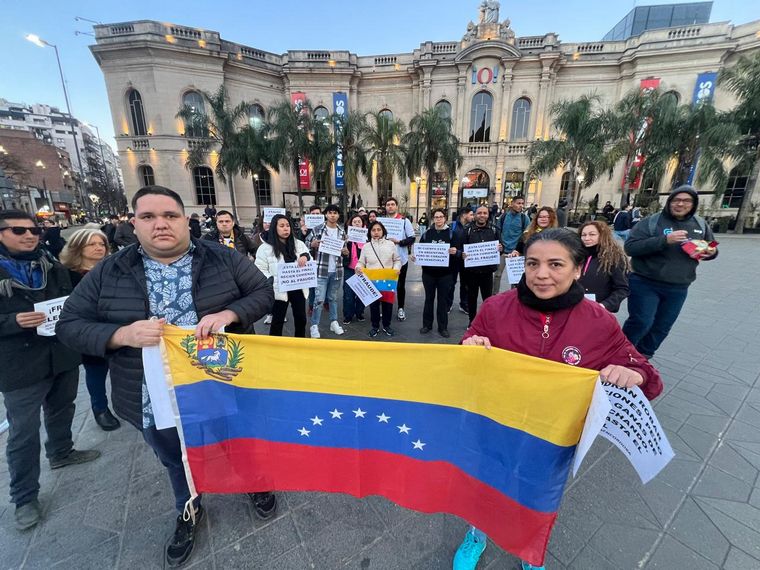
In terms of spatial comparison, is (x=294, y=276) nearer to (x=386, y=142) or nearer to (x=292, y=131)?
(x=386, y=142)

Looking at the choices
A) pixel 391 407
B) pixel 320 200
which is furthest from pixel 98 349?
pixel 320 200

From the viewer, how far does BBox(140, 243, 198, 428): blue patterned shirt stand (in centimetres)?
174

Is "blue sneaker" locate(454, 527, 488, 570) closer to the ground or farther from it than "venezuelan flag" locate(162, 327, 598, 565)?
closer to the ground

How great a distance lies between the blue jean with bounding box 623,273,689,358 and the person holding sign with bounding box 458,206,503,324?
6.04 feet

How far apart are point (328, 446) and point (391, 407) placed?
0.50 m

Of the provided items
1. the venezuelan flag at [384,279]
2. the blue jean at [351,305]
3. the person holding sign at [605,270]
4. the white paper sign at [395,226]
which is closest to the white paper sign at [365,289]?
the venezuelan flag at [384,279]

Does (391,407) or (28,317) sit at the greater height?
(28,317)

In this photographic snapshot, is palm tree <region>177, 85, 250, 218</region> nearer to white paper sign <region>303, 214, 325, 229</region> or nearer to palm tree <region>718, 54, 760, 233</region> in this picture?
white paper sign <region>303, 214, 325, 229</region>

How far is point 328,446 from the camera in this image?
1852mm

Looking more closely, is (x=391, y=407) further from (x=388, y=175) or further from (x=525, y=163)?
(x=525, y=163)

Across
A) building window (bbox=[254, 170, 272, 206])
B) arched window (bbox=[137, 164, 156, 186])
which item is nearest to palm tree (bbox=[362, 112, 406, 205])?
building window (bbox=[254, 170, 272, 206])

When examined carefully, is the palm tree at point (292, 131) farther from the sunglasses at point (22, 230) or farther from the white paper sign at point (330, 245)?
the sunglasses at point (22, 230)

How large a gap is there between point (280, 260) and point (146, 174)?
29.8 metres

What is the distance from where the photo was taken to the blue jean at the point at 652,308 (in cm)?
348
